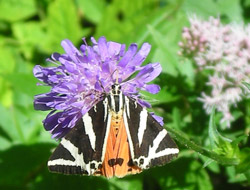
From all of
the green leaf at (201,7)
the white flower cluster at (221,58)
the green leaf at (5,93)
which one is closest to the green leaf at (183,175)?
the white flower cluster at (221,58)

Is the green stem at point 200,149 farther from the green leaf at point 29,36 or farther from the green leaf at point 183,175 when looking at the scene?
the green leaf at point 29,36

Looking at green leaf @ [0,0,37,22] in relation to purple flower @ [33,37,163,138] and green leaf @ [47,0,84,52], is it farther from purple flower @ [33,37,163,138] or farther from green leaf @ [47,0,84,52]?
purple flower @ [33,37,163,138]

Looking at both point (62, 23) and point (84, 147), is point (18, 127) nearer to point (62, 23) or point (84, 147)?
point (62, 23)

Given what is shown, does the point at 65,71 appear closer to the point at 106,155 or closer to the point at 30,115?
the point at 106,155

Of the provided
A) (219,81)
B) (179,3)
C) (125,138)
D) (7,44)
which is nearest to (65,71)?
(125,138)

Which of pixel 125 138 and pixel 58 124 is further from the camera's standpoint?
pixel 58 124

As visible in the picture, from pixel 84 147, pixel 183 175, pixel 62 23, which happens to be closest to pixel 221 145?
pixel 183 175

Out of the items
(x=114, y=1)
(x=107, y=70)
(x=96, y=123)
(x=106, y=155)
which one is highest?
(x=114, y=1)
